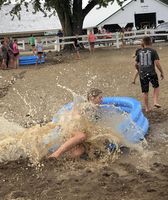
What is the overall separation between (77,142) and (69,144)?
0.16 metres

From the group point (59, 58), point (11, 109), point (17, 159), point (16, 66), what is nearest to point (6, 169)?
point (17, 159)

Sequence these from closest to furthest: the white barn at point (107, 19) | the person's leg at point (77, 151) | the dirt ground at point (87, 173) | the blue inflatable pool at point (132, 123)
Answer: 1. the dirt ground at point (87, 173)
2. the person's leg at point (77, 151)
3. the blue inflatable pool at point (132, 123)
4. the white barn at point (107, 19)

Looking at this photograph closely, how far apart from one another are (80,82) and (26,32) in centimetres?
3642

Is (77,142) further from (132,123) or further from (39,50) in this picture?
(39,50)

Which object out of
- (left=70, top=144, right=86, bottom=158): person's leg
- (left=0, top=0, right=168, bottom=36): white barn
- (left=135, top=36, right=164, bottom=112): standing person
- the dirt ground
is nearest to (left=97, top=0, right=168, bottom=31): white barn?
(left=0, top=0, right=168, bottom=36): white barn

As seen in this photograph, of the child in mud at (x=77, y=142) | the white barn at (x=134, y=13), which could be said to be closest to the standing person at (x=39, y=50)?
the child in mud at (x=77, y=142)

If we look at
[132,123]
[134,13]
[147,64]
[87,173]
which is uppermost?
[147,64]

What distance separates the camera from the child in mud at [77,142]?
6.68m

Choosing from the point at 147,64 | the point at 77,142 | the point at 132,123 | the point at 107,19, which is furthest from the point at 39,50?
the point at 107,19

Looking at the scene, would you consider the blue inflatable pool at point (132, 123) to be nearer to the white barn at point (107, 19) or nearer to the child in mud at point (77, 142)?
the child in mud at point (77, 142)

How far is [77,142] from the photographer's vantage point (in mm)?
6793

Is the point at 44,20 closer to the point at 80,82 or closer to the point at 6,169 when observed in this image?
the point at 80,82

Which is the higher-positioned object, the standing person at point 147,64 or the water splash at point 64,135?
the standing person at point 147,64

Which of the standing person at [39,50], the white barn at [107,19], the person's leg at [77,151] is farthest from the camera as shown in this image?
the white barn at [107,19]
